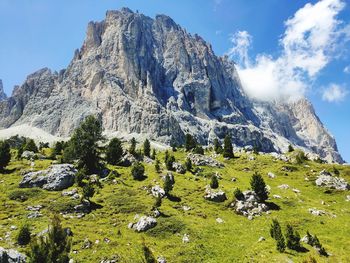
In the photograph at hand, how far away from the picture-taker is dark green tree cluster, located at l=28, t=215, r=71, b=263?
116ft

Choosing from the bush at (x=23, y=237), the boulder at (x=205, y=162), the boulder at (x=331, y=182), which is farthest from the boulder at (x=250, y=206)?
the bush at (x=23, y=237)

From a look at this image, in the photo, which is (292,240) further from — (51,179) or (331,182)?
(51,179)

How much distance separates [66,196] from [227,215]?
31.3 meters

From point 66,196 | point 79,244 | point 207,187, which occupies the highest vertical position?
point 207,187

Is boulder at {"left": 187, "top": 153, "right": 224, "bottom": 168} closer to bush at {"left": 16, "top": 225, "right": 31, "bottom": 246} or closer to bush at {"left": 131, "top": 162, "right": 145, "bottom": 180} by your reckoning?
bush at {"left": 131, "top": 162, "right": 145, "bottom": 180}

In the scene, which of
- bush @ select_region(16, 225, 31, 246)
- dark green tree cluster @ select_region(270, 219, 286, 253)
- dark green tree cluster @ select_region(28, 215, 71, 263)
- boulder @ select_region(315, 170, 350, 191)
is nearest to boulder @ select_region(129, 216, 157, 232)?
bush @ select_region(16, 225, 31, 246)

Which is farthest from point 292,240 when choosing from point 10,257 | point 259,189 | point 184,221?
point 10,257

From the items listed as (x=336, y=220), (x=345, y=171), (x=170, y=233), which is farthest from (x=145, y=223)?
(x=345, y=171)

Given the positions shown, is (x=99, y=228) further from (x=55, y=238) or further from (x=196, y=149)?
(x=196, y=149)

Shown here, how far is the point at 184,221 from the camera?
65125mm

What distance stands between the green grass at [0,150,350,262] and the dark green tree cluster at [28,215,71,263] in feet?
50.2

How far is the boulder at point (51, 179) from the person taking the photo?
7981cm

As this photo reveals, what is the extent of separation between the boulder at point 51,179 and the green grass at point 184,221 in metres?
2.34

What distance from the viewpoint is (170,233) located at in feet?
201
